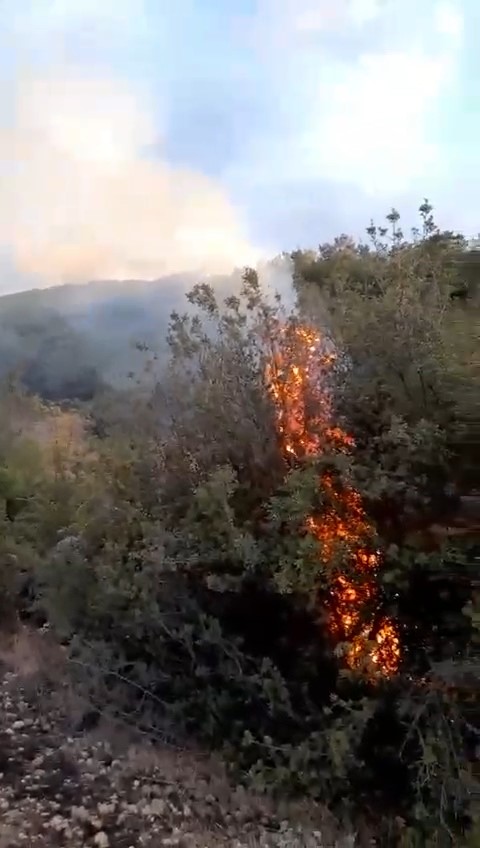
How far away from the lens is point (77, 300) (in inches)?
1315

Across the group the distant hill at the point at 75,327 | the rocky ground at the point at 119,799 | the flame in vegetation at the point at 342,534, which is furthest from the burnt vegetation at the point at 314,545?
the distant hill at the point at 75,327

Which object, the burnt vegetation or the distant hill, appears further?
the distant hill

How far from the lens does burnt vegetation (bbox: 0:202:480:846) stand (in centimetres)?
412

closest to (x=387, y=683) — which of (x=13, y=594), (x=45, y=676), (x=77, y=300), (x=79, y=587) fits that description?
(x=79, y=587)

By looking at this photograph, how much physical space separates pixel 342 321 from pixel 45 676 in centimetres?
350

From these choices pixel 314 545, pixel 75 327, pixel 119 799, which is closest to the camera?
pixel 314 545

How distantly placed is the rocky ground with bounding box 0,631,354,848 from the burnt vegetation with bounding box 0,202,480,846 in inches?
6.2

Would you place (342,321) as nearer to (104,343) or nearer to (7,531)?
(7,531)

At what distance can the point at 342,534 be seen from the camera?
4.34 meters

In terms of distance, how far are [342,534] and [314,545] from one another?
0.16 m

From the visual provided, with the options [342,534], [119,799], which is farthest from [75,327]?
[342,534]

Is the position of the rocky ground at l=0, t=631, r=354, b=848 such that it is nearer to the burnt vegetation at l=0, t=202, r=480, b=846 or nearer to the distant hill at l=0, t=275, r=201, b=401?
the burnt vegetation at l=0, t=202, r=480, b=846

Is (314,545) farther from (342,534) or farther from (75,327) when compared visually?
(75,327)

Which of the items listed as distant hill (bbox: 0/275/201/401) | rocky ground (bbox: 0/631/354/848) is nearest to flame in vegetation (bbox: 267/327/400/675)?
rocky ground (bbox: 0/631/354/848)
